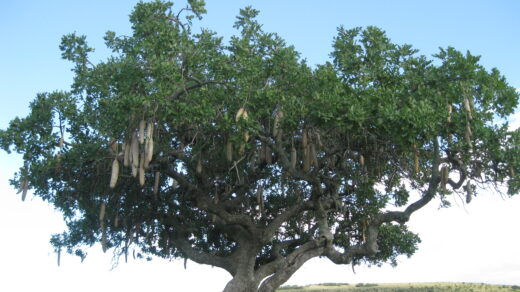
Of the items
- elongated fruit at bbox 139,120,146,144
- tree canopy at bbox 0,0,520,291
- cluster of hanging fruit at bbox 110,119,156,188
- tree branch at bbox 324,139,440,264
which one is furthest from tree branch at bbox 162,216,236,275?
elongated fruit at bbox 139,120,146,144

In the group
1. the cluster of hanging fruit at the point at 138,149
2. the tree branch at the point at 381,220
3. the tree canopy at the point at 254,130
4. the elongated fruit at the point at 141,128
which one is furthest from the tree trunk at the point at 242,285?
the elongated fruit at the point at 141,128

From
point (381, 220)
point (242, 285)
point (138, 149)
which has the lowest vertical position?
point (242, 285)

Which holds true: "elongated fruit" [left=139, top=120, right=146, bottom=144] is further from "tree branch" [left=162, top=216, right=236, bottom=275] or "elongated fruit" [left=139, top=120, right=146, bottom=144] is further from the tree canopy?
"tree branch" [left=162, top=216, right=236, bottom=275]

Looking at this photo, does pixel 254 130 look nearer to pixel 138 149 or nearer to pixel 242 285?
pixel 138 149

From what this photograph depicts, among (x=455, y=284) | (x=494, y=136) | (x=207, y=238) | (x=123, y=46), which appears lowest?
(x=455, y=284)

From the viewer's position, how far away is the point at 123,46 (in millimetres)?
17609

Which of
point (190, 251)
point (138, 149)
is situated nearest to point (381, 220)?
point (190, 251)

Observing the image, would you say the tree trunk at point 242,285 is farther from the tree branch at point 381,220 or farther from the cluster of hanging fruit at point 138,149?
the cluster of hanging fruit at point 138,149

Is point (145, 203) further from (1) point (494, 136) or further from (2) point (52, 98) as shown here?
(1) point (494, 136)

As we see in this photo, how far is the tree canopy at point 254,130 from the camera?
13.9 metres

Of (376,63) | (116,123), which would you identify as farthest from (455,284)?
(116,123)

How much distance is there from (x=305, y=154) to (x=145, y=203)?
8012 millimetres

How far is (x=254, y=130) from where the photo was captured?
13836mm

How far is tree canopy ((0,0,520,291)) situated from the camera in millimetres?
13945
